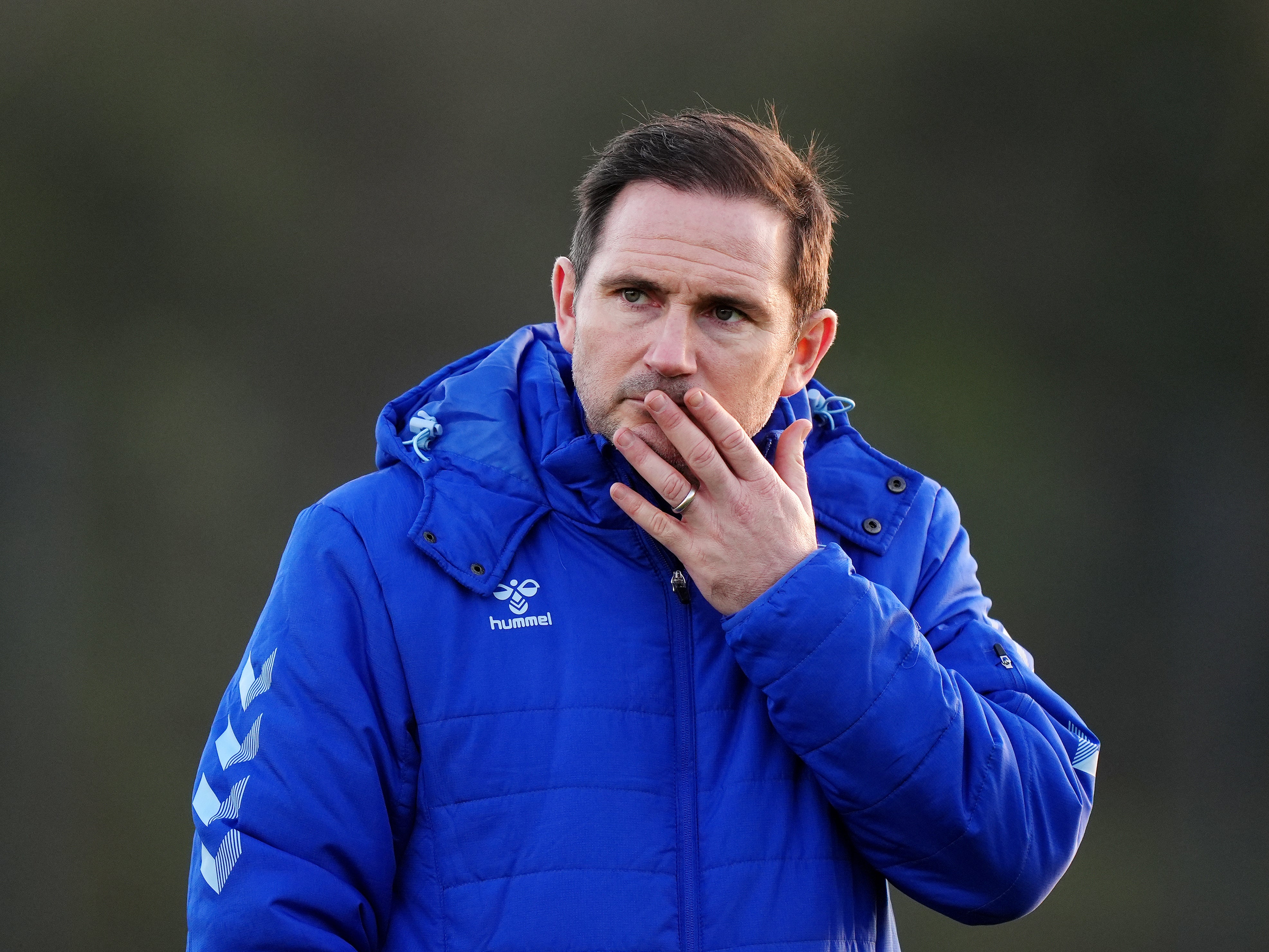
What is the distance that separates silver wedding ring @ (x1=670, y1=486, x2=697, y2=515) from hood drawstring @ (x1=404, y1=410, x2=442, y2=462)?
1.11ft

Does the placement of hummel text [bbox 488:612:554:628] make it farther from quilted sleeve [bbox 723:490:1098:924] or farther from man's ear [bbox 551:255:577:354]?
man's ear [bbox 551:255:577:354]

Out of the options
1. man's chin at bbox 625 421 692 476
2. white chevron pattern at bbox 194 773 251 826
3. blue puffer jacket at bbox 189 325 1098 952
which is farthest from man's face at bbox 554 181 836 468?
white chevron pattern at bbox 194 773 251 826

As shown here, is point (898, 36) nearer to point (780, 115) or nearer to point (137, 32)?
point (780, 115)

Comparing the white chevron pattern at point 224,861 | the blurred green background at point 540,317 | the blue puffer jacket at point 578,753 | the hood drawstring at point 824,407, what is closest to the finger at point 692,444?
the blue puffer jacket at point 578,753

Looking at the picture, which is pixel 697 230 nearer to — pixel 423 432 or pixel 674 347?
pixel 674 347

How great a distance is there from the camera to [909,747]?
1361 millimetres

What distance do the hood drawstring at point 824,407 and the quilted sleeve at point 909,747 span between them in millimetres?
334

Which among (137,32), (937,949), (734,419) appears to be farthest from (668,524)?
(137,32)

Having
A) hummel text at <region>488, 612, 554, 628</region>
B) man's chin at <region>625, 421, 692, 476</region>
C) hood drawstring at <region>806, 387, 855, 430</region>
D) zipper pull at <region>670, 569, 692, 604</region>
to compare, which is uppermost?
hood drawstring at <region>806, 387, 855, 430</region>

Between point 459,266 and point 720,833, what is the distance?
9.72 ft

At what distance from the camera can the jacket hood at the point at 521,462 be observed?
58.1 inches

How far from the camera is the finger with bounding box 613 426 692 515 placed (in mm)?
1465

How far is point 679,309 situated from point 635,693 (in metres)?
0.50

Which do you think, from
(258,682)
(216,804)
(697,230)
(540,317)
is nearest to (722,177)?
(697,230)
